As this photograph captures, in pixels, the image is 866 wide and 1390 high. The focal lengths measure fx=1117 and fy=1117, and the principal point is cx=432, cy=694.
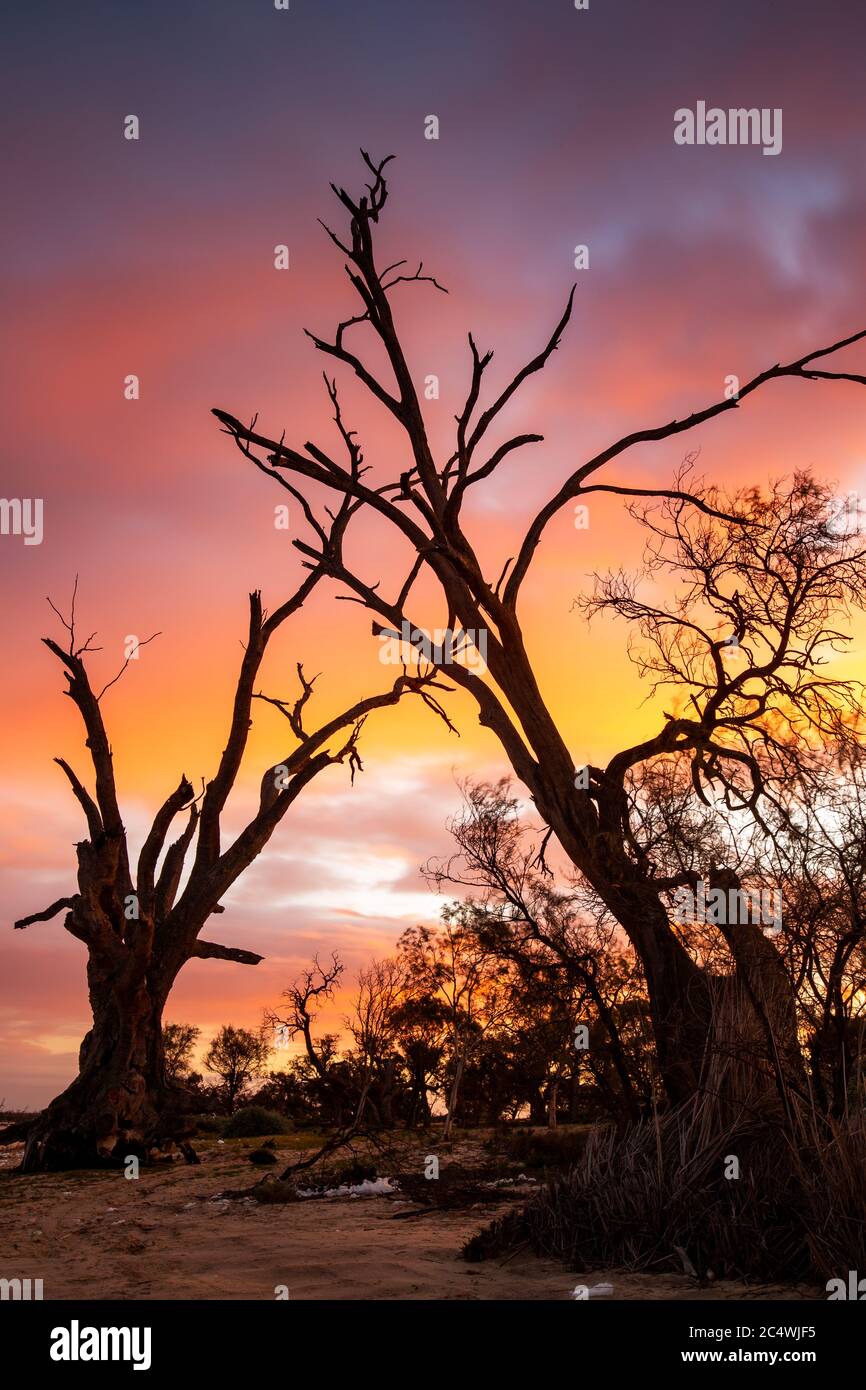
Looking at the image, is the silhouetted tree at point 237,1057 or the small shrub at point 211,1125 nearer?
the small shrub at point 211,1125

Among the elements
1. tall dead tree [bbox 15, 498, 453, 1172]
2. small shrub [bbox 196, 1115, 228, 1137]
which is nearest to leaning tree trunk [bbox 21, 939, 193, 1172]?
tall dead tree [bbox 15, 498, 453, 1172]

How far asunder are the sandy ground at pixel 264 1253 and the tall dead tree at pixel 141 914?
385cm

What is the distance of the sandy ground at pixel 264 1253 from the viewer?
21.7 feet

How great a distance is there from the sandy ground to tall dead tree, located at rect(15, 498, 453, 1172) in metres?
3.85

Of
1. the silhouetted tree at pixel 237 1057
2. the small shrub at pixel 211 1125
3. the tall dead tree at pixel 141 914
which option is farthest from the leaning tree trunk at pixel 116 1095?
the silhouetted tree at pixel 237 1057

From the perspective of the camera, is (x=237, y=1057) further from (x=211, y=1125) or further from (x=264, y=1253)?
(x=264, y=1253)

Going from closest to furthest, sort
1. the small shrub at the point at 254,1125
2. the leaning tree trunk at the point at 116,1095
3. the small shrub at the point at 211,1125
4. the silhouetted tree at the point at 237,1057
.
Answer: the leaning tree trunk at the point at 116,1095 < the small shrub at the point at 254,1125 < the small shrub at the point at 211,1125 < the silhouetted tree at the point at 237,1057

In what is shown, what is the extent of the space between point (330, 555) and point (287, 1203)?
25.2ft

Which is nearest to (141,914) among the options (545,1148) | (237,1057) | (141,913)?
(141,913)

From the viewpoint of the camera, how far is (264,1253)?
8117 mm

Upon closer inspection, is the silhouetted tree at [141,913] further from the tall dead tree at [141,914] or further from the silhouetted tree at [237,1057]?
the silhouetted tree at [237,1057]

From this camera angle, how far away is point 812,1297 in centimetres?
620
